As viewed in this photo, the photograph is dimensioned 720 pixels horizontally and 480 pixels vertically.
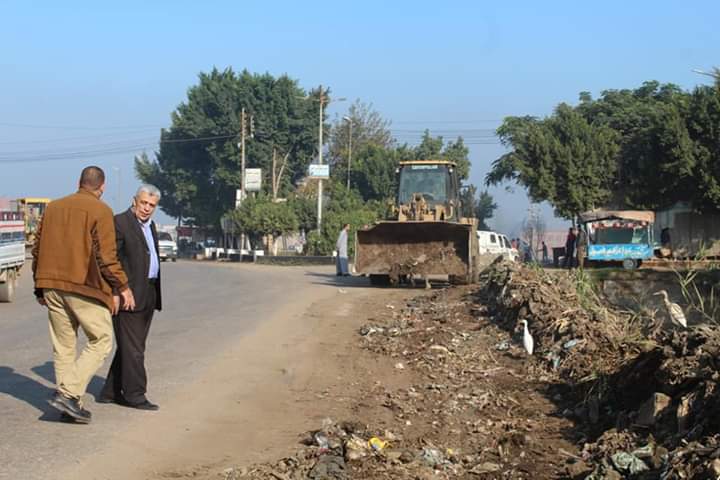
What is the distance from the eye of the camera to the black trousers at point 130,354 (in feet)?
24.8

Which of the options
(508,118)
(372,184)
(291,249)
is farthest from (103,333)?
(372,184)

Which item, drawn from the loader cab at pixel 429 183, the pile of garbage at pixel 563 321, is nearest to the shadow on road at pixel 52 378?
the pile of garbage at pixel 563 321

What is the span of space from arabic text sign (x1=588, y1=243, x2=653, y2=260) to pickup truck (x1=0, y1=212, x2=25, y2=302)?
23.5 metres

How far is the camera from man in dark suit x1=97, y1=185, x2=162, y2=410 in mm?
7512

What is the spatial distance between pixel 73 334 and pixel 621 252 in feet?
109

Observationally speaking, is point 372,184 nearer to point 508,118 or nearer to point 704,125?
point 508,118

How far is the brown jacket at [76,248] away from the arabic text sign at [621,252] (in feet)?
108

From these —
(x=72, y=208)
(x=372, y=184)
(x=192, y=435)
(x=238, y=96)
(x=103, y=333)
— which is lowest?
(x=192, y=435)

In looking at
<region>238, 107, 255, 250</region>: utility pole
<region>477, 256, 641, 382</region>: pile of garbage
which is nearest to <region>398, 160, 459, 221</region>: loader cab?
<region>477, 256, 641, 382</region>: pile of garbage

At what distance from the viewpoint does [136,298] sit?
24.6 feet

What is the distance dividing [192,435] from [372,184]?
7053cm

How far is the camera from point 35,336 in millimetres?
13086

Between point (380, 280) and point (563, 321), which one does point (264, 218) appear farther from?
point (563, 321)

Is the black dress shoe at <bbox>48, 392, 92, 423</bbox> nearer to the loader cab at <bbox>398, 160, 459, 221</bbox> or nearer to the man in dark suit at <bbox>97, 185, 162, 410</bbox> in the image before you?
the man in dark suit at <bbox>97, 185, 162, 410</bbox>
